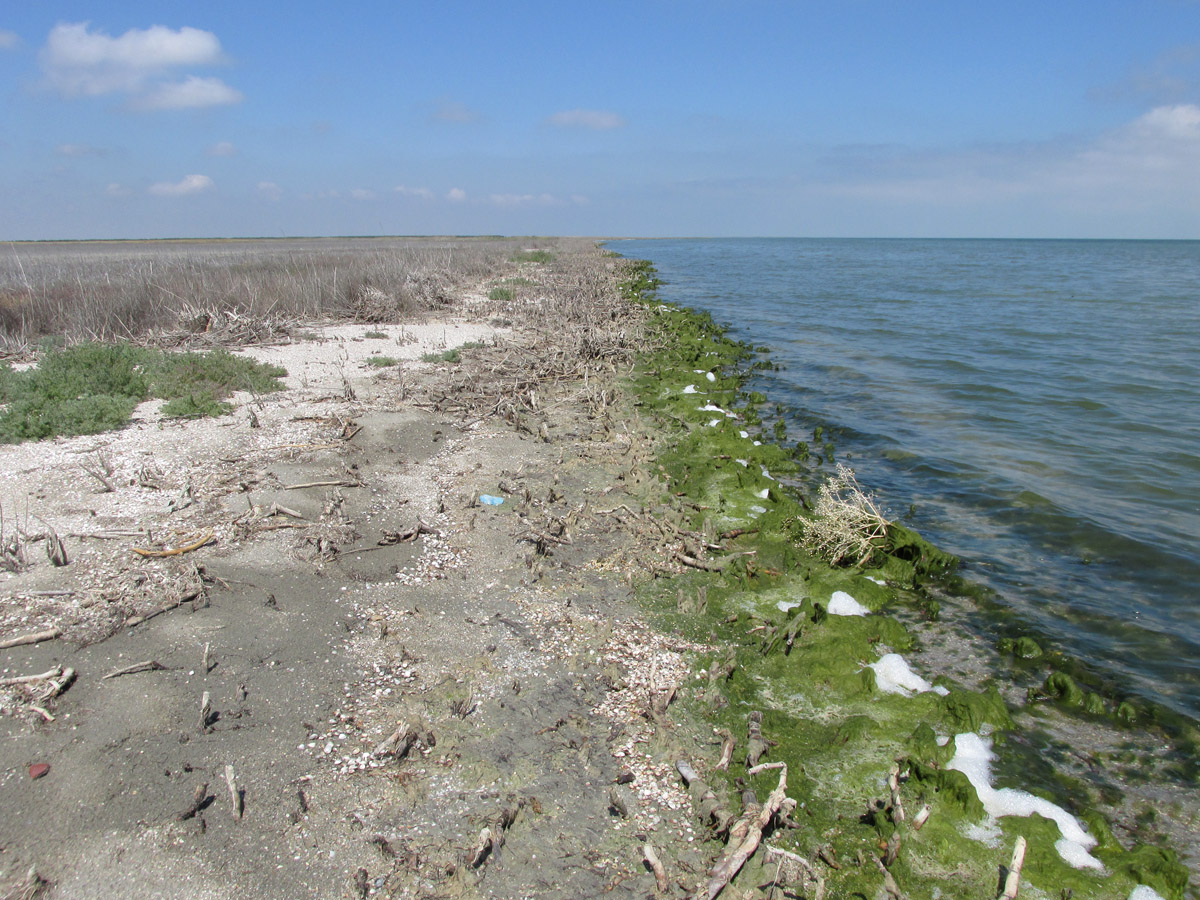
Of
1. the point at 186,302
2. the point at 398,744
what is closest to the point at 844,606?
the point at 398,744

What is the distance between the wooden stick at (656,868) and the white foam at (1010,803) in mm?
1888

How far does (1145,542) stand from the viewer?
22.7 ft

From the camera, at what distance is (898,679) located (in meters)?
4.57

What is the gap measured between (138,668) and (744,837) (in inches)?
148

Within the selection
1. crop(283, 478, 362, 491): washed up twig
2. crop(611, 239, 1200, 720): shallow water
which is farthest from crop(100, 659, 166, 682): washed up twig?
crop(611, 239, 1200, 720): shallow water

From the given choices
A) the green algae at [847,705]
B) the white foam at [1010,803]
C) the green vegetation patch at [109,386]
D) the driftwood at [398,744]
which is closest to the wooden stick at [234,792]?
the driftwood at [398,744]

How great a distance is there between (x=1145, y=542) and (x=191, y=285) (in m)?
19.2

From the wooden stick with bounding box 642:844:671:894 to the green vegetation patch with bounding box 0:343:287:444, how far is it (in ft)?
28.3

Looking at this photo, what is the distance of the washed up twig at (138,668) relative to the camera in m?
4.02

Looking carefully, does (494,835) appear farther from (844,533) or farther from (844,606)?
(844,533)

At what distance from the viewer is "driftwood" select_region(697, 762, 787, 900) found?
2906 millimetres

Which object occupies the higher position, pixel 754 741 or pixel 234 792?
pixel 234 792

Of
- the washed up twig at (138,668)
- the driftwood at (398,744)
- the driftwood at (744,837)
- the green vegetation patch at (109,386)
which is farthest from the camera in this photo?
the green vegetation patch at (109,386)

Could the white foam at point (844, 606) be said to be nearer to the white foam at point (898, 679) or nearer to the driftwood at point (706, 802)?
the white foam at point (898, 679)
